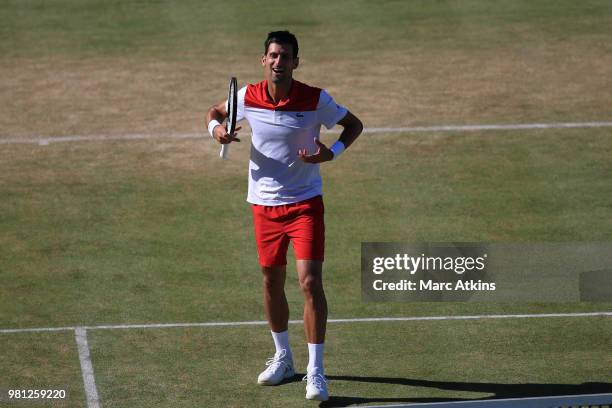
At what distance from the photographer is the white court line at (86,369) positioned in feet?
32.3

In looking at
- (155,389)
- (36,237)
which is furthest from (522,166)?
(155,389)

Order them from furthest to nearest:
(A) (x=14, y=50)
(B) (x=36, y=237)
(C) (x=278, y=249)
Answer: (A) (x=14, y=50)
(B) (x=36, y=237)
(C) (x=278, y=249)

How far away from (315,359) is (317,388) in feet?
0.75

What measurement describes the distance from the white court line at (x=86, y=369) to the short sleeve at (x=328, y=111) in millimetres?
2713

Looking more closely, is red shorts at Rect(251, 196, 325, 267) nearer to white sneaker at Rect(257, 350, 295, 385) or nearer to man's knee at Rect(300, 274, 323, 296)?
man's knee at Rect(300, 274, 323, 296)

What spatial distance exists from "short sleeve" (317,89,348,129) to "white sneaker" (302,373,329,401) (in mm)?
1931

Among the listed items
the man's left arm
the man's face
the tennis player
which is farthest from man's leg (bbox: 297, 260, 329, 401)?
the man's face

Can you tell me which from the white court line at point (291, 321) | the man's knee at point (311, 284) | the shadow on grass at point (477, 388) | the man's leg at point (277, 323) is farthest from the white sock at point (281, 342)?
the white court line at point (291, 321)

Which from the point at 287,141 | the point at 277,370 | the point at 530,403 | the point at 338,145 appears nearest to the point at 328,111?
the point at 338,145

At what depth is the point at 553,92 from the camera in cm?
1839

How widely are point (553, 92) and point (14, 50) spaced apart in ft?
27.6

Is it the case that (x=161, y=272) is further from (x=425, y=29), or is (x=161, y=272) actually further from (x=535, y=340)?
(x=425, y=29)

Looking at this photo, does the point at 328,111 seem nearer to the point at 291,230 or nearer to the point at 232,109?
the point at 232,109

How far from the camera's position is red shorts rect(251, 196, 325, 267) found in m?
9.79
